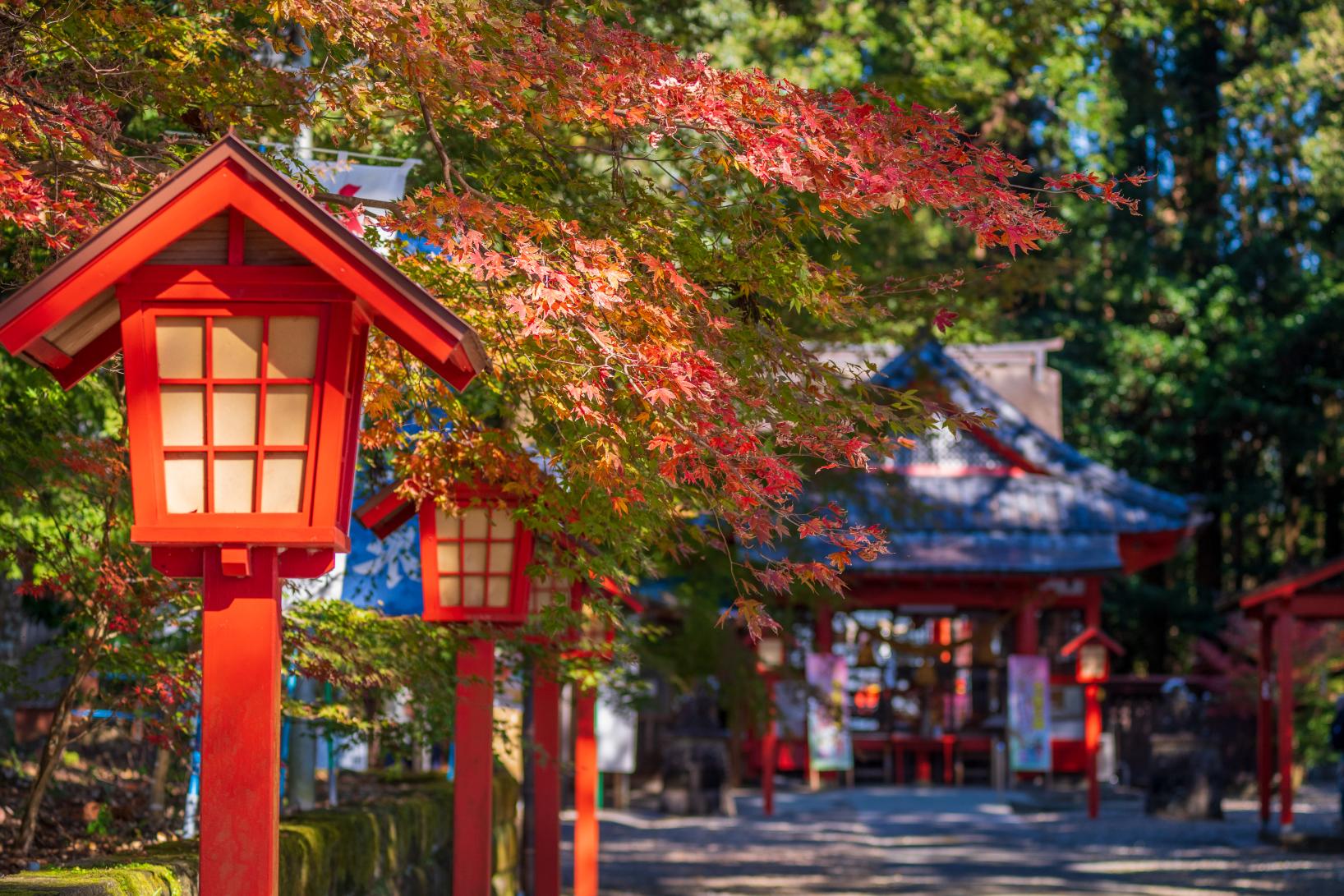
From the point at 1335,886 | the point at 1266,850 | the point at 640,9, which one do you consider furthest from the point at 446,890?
the point at 1266,850

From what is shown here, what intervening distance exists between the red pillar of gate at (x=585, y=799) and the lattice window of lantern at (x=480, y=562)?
309 cm

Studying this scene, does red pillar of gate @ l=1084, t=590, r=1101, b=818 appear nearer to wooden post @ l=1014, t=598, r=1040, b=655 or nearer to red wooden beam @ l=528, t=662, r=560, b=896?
wooden post @ l=1014, t=598, r=1040, b=655

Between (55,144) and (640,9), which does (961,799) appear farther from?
(55,144)

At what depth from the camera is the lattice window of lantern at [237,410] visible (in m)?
4.32

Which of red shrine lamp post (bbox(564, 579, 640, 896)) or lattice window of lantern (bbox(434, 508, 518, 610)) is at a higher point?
lattice window of lantern (bbox(434, 508, 518, 610))

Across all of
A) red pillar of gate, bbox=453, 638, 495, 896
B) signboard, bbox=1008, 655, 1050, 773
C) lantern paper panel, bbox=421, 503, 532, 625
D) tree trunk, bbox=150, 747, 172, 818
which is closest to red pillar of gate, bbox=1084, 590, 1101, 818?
signboard, bbox=1008, 655, 1050, 773

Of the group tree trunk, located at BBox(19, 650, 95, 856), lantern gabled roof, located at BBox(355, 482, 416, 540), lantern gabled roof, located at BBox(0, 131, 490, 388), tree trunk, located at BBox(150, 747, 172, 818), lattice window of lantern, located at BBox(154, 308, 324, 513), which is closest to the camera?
lantern gabled roof, located at BBox(0, 131, 490, 388)

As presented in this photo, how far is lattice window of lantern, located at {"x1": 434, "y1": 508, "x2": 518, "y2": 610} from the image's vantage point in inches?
303

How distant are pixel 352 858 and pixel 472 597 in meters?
1.38

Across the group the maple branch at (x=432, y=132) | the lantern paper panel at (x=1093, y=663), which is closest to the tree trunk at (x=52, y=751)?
the maple branch at (x=432, y=132)

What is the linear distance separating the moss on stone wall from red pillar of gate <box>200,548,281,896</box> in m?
0.89

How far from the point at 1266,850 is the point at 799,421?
15.1 m

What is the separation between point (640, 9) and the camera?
10875mm

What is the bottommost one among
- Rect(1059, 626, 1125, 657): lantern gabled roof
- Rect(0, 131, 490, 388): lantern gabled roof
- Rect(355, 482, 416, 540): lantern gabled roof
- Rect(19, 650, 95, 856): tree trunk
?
Rect(19, 650, 95, 856): tree trunk
